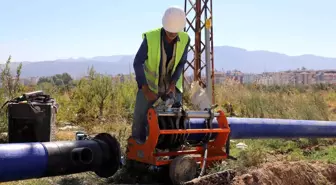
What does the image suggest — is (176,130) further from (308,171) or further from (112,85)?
(112,85)

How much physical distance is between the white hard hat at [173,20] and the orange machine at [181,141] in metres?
1.03

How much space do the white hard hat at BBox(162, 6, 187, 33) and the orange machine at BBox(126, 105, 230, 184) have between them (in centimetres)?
103

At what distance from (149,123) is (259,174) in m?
1.41

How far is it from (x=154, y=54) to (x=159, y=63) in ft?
0.52

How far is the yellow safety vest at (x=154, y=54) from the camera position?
5492mm

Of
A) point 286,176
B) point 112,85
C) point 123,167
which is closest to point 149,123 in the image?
point 123,167

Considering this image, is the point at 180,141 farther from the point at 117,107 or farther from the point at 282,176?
the point at 117,107

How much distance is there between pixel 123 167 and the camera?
18.6 ft

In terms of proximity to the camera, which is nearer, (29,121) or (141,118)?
(141,118)

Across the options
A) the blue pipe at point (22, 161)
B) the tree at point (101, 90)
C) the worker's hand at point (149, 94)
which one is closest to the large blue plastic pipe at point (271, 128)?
the worker's hand at point (149, 94)

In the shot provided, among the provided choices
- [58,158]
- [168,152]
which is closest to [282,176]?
[168,152]

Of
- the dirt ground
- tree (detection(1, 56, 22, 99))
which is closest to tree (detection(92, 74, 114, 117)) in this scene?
tree (detection(1, 56, 22, 99))

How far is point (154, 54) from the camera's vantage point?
5.55 meters

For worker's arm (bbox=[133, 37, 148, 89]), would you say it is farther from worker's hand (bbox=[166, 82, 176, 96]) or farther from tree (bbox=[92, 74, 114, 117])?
tree (bbox=[92, 74, 114, 117])
